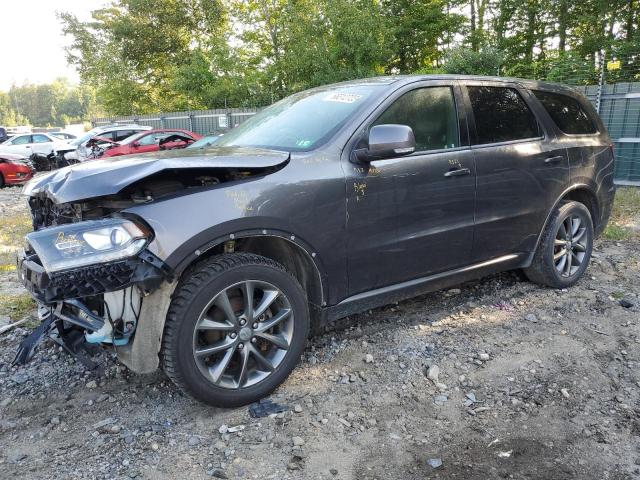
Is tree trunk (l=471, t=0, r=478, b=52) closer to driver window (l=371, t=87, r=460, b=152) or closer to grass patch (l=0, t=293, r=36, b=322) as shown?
driver window (l=371, t=87, r=460, b=152)

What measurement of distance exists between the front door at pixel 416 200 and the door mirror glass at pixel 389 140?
159 mm

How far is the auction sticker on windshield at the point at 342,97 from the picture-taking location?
3.36 m

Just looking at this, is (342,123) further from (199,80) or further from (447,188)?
(199,80)

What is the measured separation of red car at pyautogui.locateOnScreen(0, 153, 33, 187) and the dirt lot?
11408 mm

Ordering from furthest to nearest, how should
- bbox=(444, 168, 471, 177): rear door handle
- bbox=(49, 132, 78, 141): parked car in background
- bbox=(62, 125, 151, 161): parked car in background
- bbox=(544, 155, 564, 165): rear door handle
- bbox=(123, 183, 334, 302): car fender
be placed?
bbox=(49, 132, 78, 141): parked car in background, bbox=(62, 125, 151, 161): parked car in background, bbox=(544, 155, 564, 165): rear door handle, bbox=(444, 168, 471, 177): rear door handle, bbox=(123, 183, 334, 302): car fender

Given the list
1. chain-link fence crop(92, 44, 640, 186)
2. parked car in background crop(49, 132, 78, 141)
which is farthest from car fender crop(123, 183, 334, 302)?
parked car in background crop(49, 132, 78, 141)

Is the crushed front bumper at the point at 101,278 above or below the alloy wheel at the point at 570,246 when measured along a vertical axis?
above

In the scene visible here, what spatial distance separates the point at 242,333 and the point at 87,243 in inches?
35.6

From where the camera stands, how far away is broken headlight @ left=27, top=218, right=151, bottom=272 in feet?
7.50

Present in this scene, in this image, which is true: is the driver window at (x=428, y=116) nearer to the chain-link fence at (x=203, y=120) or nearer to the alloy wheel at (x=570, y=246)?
the alloy wheel at (x=570, y=246)

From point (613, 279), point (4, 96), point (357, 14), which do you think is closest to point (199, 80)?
point (357, 14)

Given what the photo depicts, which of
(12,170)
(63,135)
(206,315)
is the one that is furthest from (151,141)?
(206,315)

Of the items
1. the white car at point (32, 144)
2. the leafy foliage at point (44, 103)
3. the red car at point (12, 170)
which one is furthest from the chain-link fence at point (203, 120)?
the leafy foliage at point (44, 103)

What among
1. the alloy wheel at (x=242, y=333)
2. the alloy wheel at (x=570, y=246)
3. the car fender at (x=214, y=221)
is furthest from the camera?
the alloy wheel at (x=570, y=246)
